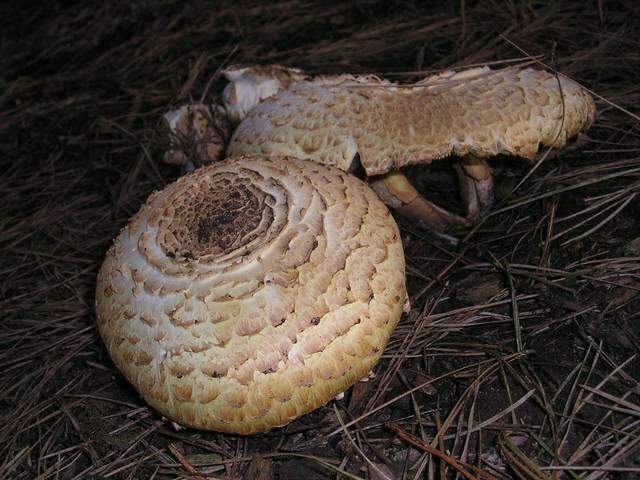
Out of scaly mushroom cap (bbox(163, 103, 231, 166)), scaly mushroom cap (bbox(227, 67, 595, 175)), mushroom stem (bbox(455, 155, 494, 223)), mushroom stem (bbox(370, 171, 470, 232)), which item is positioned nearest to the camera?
scaly mushroom cap (bbox(227, 67, 595, 175))

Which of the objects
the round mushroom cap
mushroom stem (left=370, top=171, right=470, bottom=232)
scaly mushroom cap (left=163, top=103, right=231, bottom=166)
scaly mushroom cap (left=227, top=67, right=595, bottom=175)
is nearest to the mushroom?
scaly mushroom cap (left=227, top=67, right=595, bottom=175)

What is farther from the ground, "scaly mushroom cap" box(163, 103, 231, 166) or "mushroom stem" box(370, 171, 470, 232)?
"scaly mushroom cap" box(163, 103, 231, 166)

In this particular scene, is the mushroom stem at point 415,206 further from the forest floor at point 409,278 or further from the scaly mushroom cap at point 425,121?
the scaly mushroom cap at point 425,121

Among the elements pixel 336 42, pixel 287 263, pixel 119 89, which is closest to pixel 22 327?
pixel 287 263

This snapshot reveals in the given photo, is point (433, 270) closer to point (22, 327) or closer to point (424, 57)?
point (424, 57)

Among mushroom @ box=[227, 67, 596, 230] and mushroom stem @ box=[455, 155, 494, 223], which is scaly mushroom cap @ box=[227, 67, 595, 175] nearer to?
mushroom @ box=[227, 67, 596, 230]

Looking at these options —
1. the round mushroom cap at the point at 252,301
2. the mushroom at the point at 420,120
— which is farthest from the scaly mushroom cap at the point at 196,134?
the round mushroom cap at the point at 252,301
